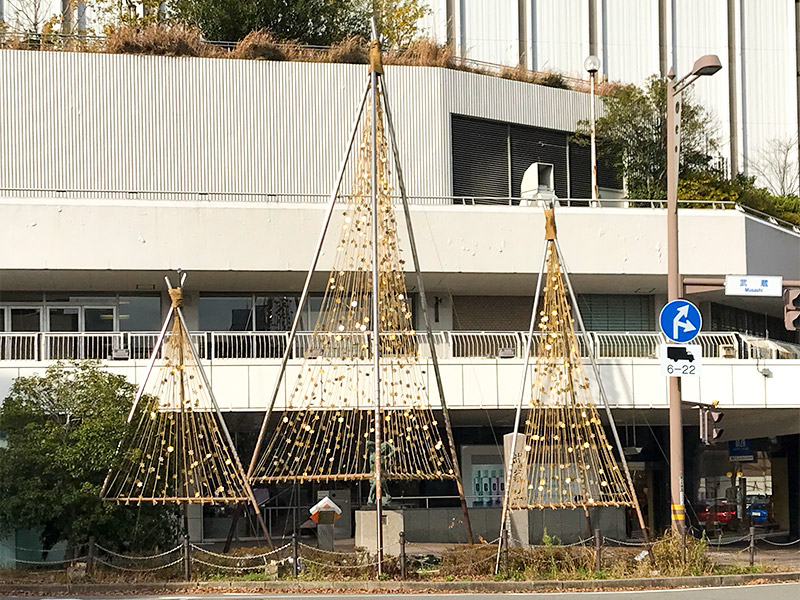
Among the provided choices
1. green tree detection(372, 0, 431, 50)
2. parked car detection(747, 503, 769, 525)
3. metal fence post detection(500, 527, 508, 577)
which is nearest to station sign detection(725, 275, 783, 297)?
metal fence post detection(500, 527, 508, 577)

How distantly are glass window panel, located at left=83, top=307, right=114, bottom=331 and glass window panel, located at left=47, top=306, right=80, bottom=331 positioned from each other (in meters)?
0.23

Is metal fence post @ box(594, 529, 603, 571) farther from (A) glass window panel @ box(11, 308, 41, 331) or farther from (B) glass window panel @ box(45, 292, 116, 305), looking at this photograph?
(A) glass window panel @ box(11, 308, 41, 331)

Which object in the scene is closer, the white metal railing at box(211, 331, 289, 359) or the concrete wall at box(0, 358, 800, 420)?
the concrete wall at box(0, 358, 800, 420)

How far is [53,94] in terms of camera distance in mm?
29422

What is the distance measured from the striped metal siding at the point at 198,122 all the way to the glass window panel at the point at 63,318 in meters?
2.97

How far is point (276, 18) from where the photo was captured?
34.5 meters

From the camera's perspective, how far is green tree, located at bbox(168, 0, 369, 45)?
111 feet

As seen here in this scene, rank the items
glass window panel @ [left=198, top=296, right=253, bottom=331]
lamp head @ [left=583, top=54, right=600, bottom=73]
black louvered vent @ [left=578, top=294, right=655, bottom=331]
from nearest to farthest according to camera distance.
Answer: glass window panel @ [left=198, top=296, right=253, bottom=331]
black louvered vent @ [left=578, top=294, right=655, bottom=331]
lamp head @ [left=583, top=54, right=600, bottom=73]

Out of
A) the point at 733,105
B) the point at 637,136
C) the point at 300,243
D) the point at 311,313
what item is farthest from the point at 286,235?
the point at 733,105

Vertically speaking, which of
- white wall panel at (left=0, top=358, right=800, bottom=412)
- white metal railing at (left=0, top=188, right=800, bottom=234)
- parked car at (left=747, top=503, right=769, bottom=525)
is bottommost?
parked car at (left=747, top=503, right=769, bottom=525)

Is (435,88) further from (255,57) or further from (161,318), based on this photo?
(161,318)

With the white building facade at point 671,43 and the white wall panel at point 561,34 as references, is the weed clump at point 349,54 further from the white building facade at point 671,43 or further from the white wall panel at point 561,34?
the white wall panel at point 561,34

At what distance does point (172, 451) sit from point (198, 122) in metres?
11.0

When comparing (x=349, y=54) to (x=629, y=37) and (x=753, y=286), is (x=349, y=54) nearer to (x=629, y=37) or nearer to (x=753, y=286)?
(x=753, y=286)
